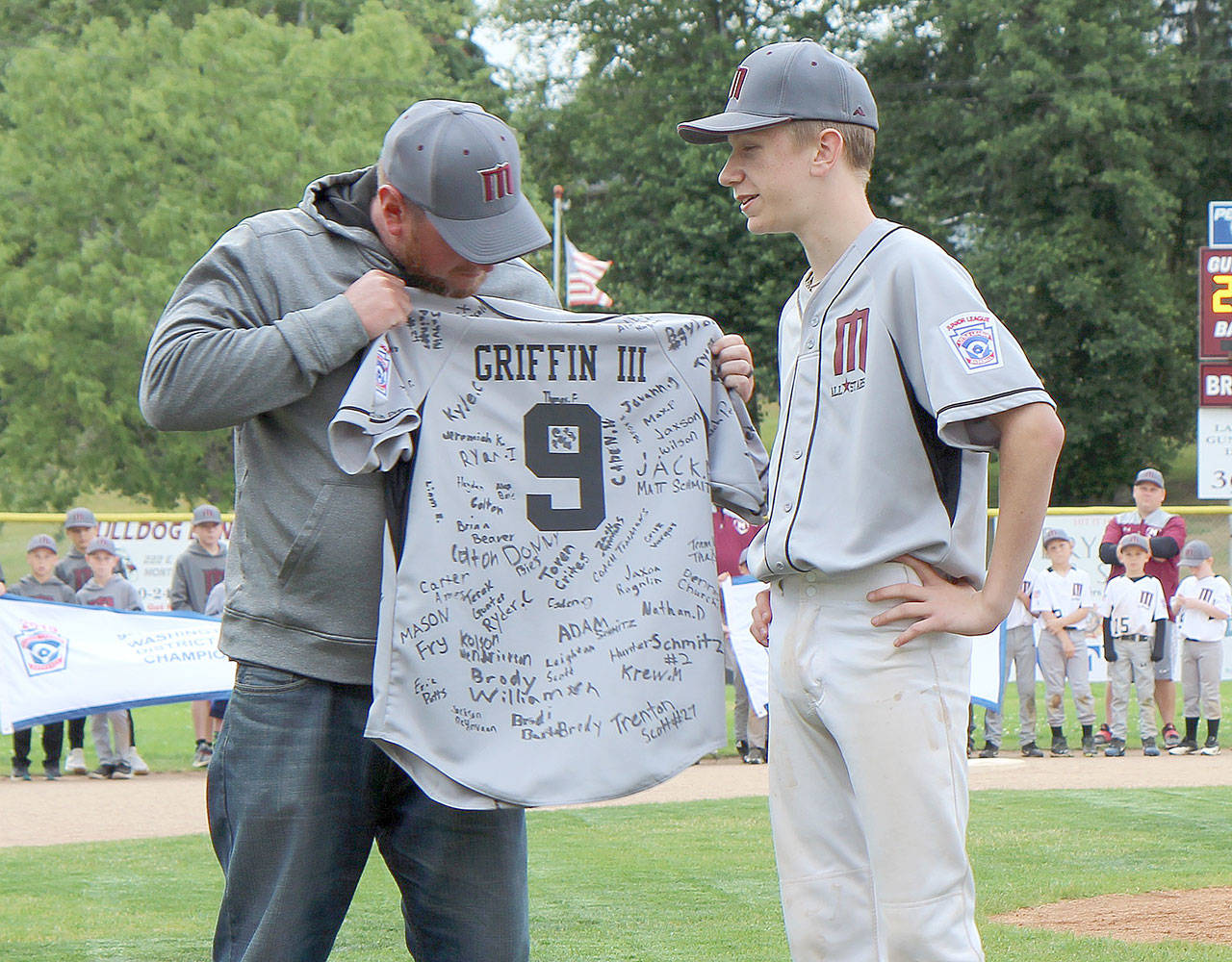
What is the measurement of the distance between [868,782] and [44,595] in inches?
447

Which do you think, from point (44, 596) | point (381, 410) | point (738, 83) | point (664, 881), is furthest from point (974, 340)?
point (44, 596)

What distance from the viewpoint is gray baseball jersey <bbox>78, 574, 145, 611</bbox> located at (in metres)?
13.1

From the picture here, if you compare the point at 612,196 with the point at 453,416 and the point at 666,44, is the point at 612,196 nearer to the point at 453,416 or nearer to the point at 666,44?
the point at 666,44

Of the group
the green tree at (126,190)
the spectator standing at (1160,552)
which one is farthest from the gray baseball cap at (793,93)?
the green tree at (126,190)

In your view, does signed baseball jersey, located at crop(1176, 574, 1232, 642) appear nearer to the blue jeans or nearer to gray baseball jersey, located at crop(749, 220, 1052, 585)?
gray baseball jersey, located at crop(749, 220, 1052, 585)

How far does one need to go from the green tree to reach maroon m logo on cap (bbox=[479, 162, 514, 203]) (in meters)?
25.5

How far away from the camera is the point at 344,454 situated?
278cm

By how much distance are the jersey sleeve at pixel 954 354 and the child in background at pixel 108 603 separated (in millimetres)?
10988

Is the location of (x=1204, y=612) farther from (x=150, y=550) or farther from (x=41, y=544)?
(x=150, y=550)

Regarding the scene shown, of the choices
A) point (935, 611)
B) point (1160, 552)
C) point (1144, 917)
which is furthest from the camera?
point (1160, 552)

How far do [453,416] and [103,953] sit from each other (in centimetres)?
407

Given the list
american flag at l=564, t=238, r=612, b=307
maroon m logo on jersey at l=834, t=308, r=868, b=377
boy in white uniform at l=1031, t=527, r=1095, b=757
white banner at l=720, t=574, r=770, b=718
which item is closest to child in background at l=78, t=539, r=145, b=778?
white banner at l=720, t=574, r=770, b=718

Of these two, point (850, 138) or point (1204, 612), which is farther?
point (1204, 612)

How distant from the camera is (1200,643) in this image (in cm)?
1320
